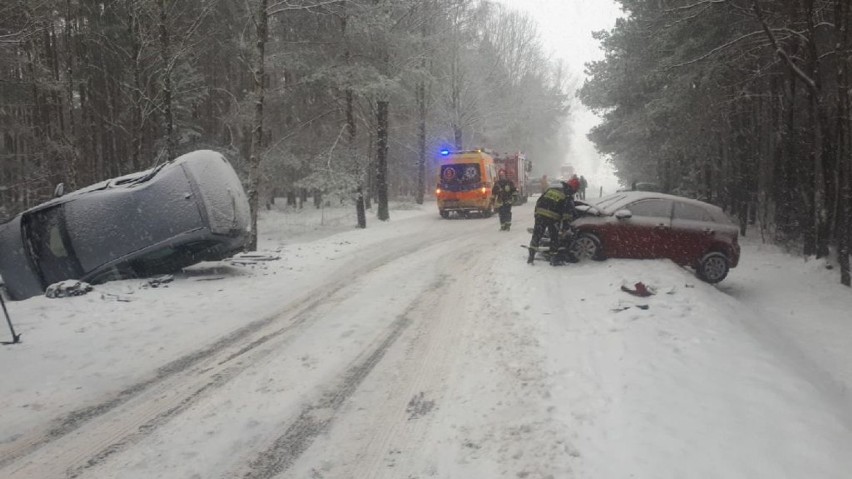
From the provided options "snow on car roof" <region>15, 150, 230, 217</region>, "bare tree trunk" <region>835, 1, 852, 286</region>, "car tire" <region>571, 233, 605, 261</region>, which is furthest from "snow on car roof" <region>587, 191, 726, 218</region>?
"snow on car roof" <region>15, 150, 230, 217</region>

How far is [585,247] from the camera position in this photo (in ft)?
35.2

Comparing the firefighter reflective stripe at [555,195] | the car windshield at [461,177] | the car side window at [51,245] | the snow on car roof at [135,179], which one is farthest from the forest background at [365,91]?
the firefighter reflective stripe at [555,195]

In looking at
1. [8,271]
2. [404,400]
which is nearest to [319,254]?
[8,271]

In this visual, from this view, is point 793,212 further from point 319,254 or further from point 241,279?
point 241,279

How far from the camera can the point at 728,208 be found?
23.3 m

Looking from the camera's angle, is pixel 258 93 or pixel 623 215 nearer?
pixel 623 215

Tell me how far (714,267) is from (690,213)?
49.3 inches

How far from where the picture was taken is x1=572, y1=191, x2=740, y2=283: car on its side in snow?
34.1 ft

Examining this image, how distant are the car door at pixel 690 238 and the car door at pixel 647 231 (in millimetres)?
148

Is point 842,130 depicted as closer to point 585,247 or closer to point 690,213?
point 690,213

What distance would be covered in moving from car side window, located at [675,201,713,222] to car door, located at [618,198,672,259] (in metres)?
0.18

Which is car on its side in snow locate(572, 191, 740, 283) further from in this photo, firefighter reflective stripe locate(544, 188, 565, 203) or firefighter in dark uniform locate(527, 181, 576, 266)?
firefighter reflective stripe locate(544, 188, 565, 203)

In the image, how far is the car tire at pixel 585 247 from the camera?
1066cm

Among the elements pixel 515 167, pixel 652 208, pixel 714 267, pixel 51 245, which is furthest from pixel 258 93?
pixel 515 167
